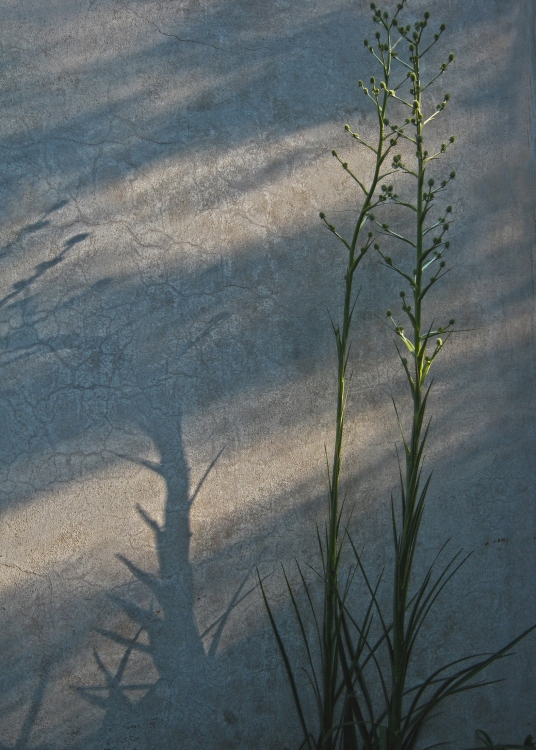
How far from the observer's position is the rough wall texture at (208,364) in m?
2.07

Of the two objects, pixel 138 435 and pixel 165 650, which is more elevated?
pixel 138 435

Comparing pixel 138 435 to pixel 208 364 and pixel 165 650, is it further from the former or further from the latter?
pixel 165 650

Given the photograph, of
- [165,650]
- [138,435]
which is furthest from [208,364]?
[165,650]

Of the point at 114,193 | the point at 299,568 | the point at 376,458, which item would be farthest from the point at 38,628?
the point at 114,193

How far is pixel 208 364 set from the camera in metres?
2.15

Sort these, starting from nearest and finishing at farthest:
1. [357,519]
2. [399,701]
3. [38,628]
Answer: [399,701] < [38,628] < [357,519]

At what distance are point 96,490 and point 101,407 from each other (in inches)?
9.5

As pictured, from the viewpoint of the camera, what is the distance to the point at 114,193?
2123mm

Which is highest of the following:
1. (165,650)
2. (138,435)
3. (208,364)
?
(208,364)

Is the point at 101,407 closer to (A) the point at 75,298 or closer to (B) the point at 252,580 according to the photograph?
(A) the point at 75,298

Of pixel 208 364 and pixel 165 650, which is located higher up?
pixel 208 364

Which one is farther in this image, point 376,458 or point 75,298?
point 376,458

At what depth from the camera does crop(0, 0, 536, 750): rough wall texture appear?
6.81ft

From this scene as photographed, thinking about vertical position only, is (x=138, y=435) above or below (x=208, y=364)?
below
